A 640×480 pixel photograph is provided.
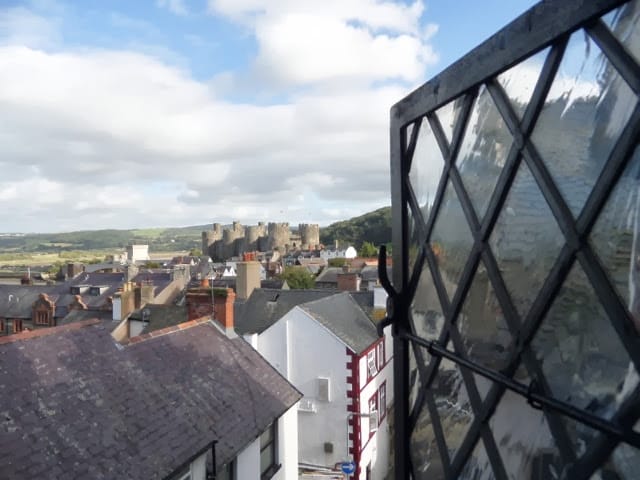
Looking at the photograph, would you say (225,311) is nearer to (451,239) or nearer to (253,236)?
(451,239)

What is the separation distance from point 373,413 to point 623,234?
18.0m

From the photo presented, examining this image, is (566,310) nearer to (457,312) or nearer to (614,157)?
(614,157)

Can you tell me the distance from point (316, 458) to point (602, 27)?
1825 cm

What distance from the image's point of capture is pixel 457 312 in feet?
7.99

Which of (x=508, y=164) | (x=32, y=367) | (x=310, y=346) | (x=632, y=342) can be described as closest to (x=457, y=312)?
(x=508, y=164)

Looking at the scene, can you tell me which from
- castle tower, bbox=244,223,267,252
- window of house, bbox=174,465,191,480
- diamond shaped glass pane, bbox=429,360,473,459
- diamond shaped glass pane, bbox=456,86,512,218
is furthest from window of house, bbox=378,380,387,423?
castle tower, bbox=244,223,267,252

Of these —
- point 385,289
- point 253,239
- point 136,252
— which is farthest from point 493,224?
point 136,252

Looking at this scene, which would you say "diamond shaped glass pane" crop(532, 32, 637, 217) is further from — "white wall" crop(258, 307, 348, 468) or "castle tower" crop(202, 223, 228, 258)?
"castle tower" crop(202, 223, 228, 258)

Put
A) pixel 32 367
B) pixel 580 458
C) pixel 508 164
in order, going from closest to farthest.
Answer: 1. pixel 580 458
2. pixel 508 164
3. pixel 32 367

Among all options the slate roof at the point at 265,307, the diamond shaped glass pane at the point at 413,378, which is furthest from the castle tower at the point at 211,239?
the diamond shaped glass pane at the point at 413,378

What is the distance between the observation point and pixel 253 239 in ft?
377

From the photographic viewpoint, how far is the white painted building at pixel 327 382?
17.3m

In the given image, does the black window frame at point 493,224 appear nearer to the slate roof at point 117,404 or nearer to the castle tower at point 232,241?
the slate roof at point 117,404

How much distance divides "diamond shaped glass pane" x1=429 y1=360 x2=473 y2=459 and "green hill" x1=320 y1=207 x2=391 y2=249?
111308 millimetres
